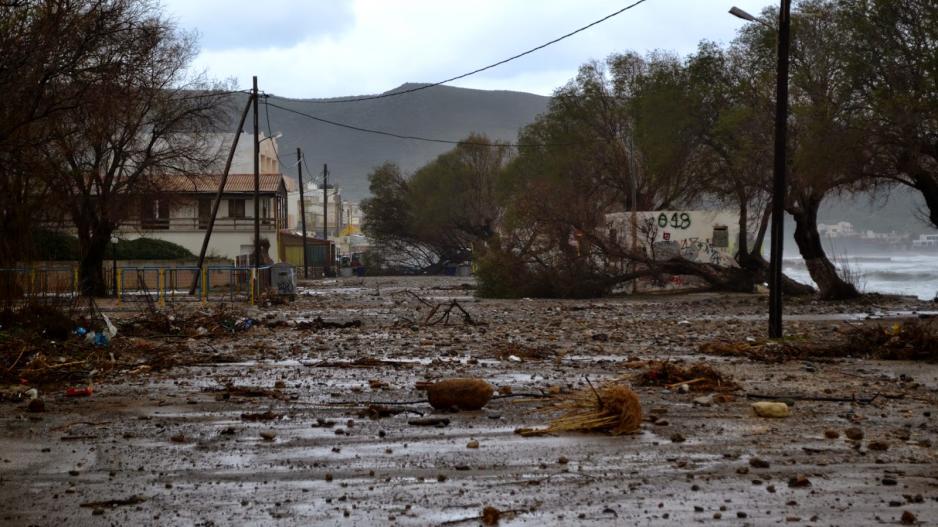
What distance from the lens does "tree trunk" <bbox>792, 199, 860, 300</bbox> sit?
34719mm

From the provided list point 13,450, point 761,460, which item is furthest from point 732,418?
point 13,450

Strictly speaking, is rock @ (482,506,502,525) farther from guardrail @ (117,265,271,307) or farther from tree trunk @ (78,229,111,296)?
tree trunk @ (78,229,111,296)

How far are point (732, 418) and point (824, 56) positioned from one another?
88.0 feet

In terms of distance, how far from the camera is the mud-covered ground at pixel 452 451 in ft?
21.9

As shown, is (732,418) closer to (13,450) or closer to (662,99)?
(13,450)

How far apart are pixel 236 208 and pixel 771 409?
219ft

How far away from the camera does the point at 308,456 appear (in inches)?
332

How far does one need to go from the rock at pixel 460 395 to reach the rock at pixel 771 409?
2.66 m

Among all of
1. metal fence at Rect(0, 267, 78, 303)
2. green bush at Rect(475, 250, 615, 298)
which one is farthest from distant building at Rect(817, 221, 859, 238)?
metal fence at Rect(0, 267, 78, 303)

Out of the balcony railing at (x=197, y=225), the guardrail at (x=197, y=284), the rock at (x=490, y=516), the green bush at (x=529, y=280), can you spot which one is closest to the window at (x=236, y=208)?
the balcony railing at (x=197, y=225)

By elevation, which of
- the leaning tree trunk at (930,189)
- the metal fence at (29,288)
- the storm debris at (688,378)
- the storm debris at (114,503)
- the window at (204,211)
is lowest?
the storm debris at (114,503)

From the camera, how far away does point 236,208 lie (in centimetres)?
7412

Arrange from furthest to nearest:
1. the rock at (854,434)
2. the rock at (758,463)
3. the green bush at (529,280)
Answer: the green bush at (529,280) < the rock at (854,434) < the rock at (758,463)

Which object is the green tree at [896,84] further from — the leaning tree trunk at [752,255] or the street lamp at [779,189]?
the street lamp at [779,189]
